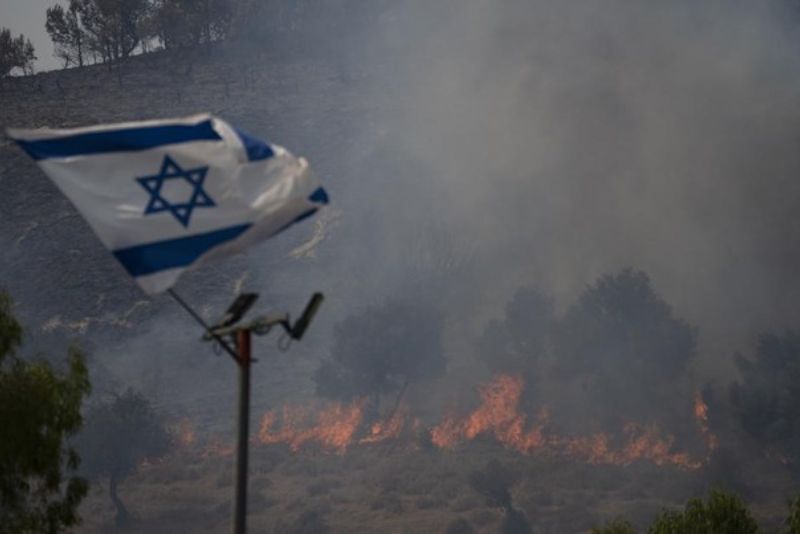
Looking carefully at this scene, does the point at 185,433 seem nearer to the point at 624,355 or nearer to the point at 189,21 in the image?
the point at 624,355

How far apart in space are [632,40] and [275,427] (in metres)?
86.8

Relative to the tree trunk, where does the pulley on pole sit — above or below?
above

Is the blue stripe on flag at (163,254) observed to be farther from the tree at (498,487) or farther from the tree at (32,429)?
the tree at (498,487)

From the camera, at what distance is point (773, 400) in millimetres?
63750

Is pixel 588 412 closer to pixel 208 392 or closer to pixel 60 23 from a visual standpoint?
pixel 208 392

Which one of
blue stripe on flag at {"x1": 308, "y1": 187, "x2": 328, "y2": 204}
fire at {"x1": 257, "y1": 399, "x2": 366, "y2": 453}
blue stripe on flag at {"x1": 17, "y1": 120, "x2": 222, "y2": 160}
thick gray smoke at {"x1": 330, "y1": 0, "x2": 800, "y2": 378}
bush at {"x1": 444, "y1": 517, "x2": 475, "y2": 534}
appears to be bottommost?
fire at {"x1": 257, "y1": 399, "x2": 366, "y2": 453}

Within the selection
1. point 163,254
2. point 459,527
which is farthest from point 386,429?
point 163,254

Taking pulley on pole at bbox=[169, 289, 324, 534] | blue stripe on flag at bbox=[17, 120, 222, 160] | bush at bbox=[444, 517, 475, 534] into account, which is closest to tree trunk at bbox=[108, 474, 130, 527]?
bush at bbox=[444, 517, 475, 534]

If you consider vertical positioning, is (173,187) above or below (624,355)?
above

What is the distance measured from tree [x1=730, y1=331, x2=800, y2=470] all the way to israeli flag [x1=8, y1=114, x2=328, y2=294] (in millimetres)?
54925

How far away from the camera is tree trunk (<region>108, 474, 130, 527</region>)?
5791 centimetres

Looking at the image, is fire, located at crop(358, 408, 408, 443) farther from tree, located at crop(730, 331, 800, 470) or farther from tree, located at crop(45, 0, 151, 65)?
tree, located at crop(45, 0, 151, 65)

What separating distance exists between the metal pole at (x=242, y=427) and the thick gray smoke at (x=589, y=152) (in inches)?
2810

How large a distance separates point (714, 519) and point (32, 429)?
57.6 feet
